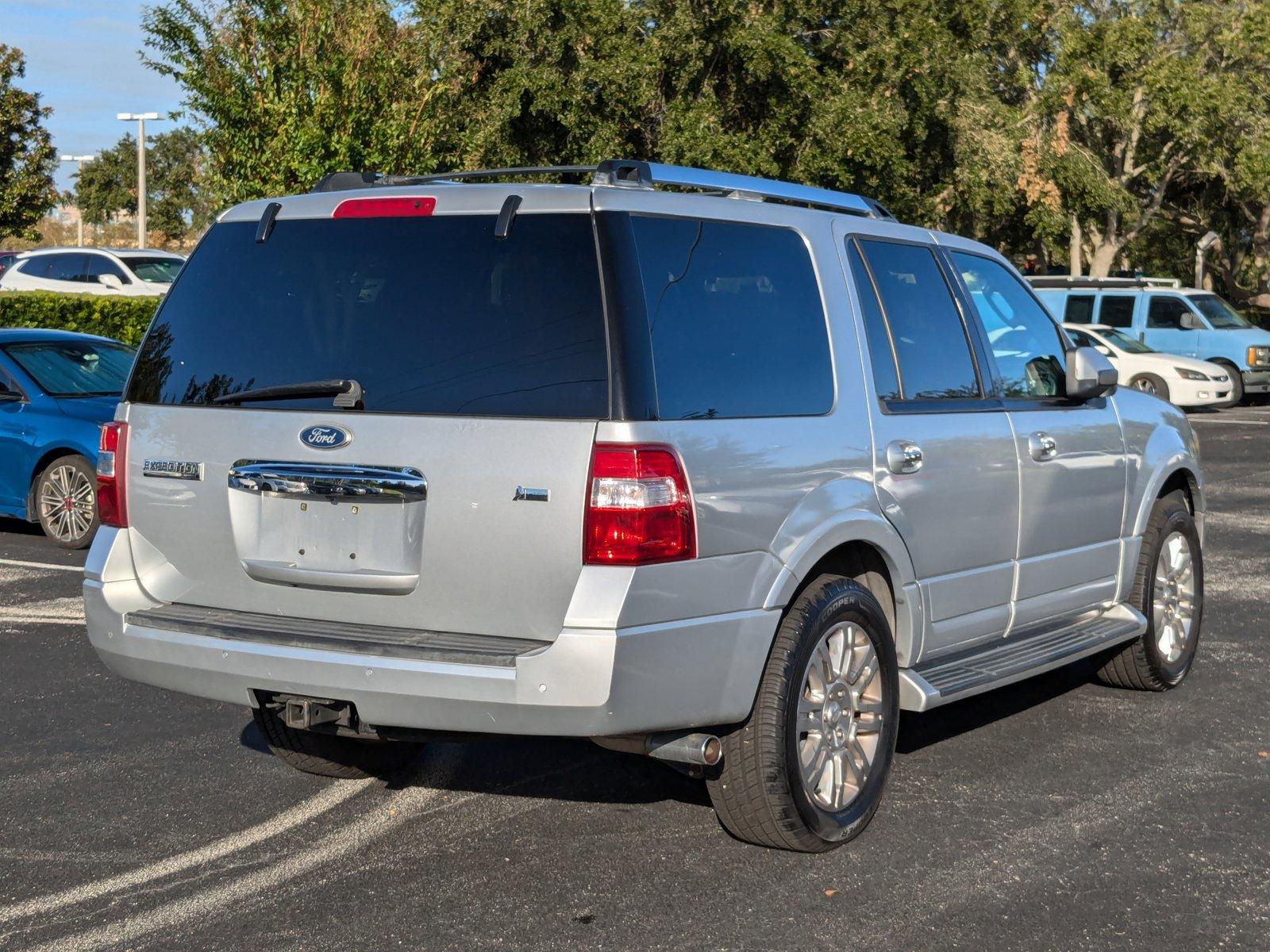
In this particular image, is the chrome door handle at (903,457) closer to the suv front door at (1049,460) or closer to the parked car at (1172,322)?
the suv front door at (1049,460)

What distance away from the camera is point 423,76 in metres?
23.0

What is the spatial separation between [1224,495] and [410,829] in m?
12.0

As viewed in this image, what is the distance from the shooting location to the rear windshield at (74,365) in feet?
39.7

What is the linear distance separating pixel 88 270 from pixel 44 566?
19655 millimetres

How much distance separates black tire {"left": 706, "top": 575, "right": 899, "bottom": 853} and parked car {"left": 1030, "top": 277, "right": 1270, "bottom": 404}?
24.6 m

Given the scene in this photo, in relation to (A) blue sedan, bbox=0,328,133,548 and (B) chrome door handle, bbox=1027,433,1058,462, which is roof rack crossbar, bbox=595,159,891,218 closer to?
(B) chrome door handle, bbox=1027,433,1058,462

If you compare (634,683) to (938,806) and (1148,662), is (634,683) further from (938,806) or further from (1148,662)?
(1148,662)

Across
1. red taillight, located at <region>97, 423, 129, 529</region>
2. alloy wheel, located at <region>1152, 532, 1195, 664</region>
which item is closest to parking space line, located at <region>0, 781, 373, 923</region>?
red taillight, located at <region>97, 423, 129, 529</region>

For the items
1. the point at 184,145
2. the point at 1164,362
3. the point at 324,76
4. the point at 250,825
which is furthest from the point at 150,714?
the point at 184,145

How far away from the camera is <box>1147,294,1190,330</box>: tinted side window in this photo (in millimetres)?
28594

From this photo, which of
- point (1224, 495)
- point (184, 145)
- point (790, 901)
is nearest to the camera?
point (790, 901)

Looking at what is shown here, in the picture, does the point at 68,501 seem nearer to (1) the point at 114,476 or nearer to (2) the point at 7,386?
(2) the point at 7,386

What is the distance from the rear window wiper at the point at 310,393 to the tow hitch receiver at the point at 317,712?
2.72ft

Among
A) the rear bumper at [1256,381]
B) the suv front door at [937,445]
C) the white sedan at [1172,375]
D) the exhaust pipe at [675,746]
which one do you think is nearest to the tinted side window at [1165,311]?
the rear bumper at [1256,381]
